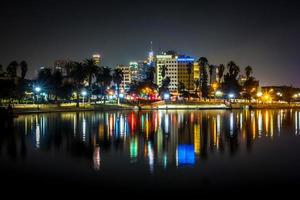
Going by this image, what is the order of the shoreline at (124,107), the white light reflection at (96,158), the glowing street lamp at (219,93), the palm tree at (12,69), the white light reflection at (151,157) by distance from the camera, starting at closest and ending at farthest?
1. the white light reflection at (151,157)
2. the white light reflection at (96,158)
3. the shoreline at (124,107)
4. the palm tree at (12,69)
5. the glowing street lamp at (219,93)

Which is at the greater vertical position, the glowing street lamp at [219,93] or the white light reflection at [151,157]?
the glowing street lamp at [219,93]

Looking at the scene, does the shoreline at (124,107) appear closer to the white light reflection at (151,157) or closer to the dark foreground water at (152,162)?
the dark foreground water at (152,162)

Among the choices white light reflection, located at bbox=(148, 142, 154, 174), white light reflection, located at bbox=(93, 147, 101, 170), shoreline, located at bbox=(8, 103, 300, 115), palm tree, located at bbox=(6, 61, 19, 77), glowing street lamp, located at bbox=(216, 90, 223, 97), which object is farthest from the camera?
glowing street lamp, located at bbox=(216, 90, 223, 97)

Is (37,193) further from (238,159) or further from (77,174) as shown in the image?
(238,159)

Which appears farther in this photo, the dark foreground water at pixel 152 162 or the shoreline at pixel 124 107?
the shoreline at pixel 124 107

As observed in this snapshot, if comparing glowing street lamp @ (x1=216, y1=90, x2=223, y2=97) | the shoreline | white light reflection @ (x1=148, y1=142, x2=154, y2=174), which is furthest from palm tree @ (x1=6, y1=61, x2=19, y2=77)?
white light reflection @ (x1=148, y1=142, x2=154, y2=174)

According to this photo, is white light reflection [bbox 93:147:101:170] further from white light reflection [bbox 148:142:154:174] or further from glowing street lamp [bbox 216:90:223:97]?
glowing street lamp [bbox 216:90:223:97]

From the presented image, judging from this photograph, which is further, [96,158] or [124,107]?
[124,107]

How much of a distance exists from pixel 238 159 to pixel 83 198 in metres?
13.6

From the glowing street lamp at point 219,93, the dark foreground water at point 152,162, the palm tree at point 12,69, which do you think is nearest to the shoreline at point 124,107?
the palm tree at point 12,69

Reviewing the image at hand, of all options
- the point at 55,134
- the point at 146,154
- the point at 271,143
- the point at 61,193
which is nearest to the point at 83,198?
the point at 61,193

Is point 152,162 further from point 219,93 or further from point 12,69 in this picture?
point 219,93

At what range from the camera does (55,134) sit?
4394cm

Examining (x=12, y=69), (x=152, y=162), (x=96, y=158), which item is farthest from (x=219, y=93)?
(x=152, y=162)
